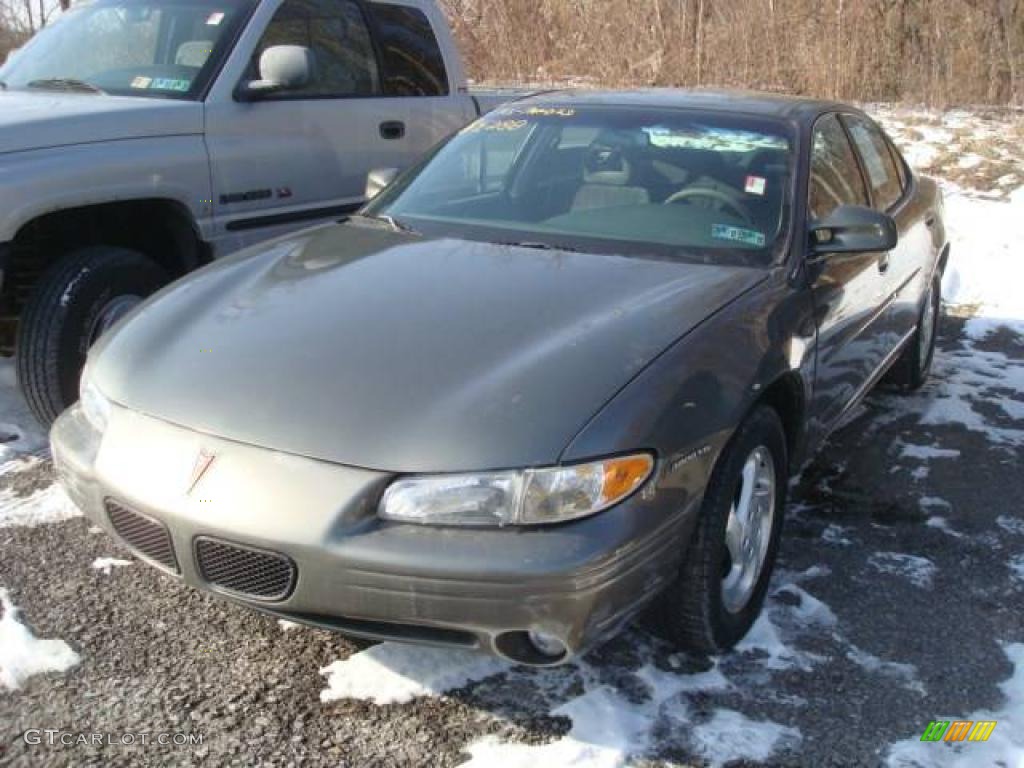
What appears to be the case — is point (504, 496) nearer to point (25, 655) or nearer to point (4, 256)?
point (25, 655)

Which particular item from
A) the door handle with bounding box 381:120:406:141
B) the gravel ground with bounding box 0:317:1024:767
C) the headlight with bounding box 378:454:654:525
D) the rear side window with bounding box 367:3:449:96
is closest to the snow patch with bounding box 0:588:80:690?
the gravel ground with bounding box 0:317:1024:767

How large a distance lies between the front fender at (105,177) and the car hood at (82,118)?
4cm

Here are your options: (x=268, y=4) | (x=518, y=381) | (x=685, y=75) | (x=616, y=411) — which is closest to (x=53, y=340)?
(x=268, y=4)

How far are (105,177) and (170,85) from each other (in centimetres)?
79

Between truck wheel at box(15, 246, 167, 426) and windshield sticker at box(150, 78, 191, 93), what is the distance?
36.8 inches

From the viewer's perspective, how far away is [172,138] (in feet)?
14.8

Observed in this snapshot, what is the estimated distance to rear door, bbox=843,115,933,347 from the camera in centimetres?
443

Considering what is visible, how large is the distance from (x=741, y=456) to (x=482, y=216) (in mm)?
1412

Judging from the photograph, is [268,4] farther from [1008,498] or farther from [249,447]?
[1008,498]

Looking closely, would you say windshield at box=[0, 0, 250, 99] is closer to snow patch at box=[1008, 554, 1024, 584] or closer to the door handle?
the door handle

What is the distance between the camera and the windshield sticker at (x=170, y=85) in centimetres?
Answer: 476

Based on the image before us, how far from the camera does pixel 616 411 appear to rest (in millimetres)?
2422

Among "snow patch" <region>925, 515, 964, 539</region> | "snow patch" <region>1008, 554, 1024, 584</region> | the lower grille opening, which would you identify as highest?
the lower grille opening

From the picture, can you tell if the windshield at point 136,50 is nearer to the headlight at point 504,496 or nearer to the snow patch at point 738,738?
the headlight at point 504,496
